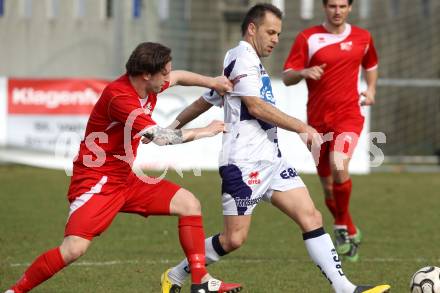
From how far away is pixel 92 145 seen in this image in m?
7.00

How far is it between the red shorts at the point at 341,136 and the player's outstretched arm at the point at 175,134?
2989 mm

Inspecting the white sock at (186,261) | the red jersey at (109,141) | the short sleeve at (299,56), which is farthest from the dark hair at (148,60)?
the short sleeve at (299,56)

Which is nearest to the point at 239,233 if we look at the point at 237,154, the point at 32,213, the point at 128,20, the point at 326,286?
the point at 237,154

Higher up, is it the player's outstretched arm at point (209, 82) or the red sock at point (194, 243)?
the player's outstretched arm at point (209, 82)

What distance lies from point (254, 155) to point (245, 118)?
0.28 metres

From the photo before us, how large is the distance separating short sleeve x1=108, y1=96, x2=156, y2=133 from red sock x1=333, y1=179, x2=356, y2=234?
3.37m

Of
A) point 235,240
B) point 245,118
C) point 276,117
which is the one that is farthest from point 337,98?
point 235,240

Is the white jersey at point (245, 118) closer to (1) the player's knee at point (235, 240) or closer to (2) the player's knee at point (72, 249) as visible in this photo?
(1) the player's knee at point (235, 240)

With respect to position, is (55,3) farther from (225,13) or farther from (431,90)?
(431,90)

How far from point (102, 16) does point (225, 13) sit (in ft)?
12.3

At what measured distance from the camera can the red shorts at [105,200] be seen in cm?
686

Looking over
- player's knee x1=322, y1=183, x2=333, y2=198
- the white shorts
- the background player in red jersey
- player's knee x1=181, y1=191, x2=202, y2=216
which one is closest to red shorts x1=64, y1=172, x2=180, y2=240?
player's knee x1=181, y1=191, x2=202, y2=216

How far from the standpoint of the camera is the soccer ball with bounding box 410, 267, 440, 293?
717 centimetres

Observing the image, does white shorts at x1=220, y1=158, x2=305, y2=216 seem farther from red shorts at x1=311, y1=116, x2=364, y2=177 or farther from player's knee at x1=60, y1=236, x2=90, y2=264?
red shorts at x1=311, y1=116, x2=364, y2=177
